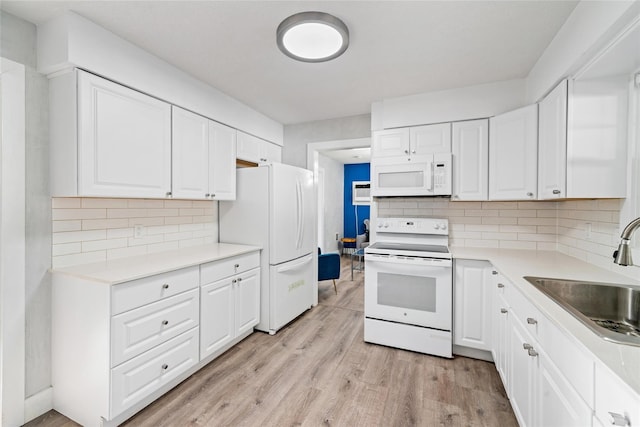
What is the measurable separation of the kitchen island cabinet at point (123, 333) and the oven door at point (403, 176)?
1.84 metres

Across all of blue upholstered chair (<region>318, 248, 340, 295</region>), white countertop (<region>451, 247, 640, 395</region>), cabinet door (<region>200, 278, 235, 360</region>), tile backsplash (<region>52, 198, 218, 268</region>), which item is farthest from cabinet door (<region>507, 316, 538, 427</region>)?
tile backsplash (<region>52, 198, 218, 268</region>)

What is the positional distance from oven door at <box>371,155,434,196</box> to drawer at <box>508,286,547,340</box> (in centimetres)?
127

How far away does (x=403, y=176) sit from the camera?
2.88m

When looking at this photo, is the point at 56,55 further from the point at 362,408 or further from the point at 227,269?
the point at 362,408

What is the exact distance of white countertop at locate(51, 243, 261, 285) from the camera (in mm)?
1701

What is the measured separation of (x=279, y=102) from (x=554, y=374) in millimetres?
3049

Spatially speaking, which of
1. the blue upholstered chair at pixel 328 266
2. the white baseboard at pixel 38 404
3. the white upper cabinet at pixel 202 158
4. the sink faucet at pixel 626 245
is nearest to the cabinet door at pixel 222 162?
the white upper cabinet at pixel 202 158

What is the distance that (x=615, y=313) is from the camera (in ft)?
4.64

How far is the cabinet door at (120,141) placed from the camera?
175cm

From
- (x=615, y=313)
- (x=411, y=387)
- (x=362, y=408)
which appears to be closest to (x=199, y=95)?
(x=362, y=408)

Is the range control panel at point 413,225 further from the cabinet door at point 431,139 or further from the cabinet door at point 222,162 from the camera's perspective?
the cabinet door at point 222,162

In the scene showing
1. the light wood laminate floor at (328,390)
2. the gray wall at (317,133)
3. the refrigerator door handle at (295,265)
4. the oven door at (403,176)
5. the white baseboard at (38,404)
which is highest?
the gray wall at (317,133)

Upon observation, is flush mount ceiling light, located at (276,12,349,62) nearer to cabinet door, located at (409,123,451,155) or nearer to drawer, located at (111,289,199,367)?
cabinet door, located at (409,123,451,155)

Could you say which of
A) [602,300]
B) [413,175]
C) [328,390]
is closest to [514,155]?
[413,175]
